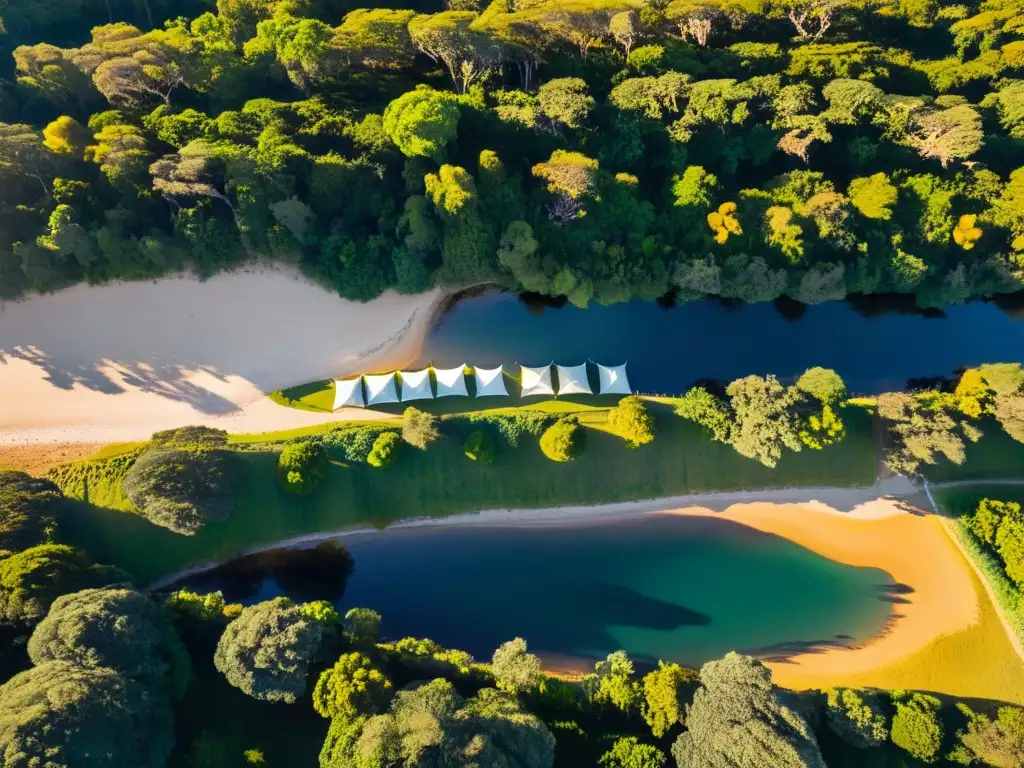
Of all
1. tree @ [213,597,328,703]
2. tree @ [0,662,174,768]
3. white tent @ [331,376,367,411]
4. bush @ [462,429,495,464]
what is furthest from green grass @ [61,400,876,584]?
tree @ [0,662,174,768]

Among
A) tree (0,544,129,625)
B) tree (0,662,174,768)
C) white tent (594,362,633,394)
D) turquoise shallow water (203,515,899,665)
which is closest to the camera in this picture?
tree (0,662,174,768)

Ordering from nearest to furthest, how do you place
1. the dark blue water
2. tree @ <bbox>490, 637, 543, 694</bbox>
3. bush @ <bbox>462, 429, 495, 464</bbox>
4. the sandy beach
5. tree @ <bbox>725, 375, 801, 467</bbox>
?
tree @ <bbox>490, 637, 543, 694</bbox> < tree @ <bbox>725, 375, 801, 467</bbox> < bush @ <bbox>462, 429, 495, 464</bbox> < the sandy beach < the dark blue water

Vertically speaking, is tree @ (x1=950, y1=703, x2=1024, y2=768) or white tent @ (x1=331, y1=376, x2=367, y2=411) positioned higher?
white tent @ (x1=331, y1=376, x2=367, y2=411)

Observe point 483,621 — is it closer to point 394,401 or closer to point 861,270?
point 394,401

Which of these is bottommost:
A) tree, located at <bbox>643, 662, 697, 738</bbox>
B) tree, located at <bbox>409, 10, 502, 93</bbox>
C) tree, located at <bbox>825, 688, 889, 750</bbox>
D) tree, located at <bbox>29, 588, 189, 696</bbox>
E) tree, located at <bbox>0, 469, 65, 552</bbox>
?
tree, located at <bbox>825, 688, 889, 750</bbox>

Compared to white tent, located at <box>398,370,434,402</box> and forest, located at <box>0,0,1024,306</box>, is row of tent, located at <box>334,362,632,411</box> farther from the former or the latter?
forest, located at <box>0,0,1024,306</box>

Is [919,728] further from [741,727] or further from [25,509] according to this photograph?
[25,509]

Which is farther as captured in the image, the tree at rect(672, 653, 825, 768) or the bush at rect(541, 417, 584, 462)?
the bush at rect(541, 417, 584, 462)
